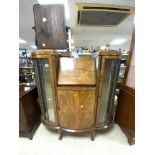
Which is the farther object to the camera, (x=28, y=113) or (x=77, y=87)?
(x=28, y=113)

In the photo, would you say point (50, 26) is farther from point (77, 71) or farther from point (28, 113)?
point (28, 113)

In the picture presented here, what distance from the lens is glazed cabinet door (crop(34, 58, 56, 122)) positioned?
1623 millimetres

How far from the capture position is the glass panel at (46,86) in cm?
165

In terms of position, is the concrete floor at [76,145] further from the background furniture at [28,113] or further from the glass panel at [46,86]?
the glass panel at [46,86]

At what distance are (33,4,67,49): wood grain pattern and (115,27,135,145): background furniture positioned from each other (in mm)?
1076

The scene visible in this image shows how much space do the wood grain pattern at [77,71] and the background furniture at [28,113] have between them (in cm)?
63

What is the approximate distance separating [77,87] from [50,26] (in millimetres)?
1034

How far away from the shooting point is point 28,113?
6.10ft

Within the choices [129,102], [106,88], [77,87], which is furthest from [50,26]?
[129,102]

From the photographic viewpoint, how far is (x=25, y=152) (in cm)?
161

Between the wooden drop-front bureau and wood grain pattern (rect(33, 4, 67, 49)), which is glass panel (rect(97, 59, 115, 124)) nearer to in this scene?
the wooden drop-front bureau
